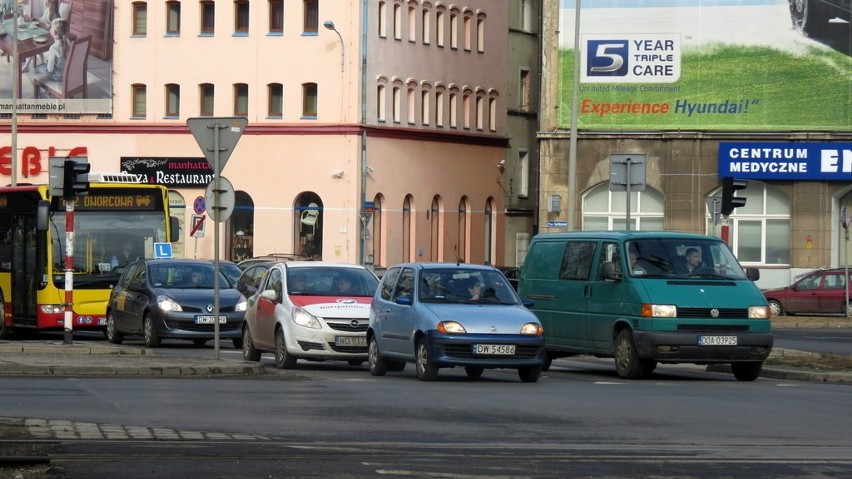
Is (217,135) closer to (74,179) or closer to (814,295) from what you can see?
(74,179)

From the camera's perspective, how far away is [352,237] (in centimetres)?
6800

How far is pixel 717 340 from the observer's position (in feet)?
77.3

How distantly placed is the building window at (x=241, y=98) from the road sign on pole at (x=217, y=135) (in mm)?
46102

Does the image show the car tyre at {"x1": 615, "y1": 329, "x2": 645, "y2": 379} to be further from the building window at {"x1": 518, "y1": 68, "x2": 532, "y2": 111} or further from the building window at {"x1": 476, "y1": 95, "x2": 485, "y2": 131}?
the building window at {"x1": 518, "y1": 68, "x2": 532, "y2": 111}

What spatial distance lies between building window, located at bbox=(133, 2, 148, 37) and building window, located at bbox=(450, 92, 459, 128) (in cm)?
1280

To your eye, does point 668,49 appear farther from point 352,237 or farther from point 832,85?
point 352,237

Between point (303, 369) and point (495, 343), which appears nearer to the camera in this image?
point (495, 343)

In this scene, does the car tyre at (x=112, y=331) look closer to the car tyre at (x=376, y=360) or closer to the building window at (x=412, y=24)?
the car tyre at (x=376, y=360)

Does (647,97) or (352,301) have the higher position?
(647,97)

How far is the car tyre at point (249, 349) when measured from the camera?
2703cm

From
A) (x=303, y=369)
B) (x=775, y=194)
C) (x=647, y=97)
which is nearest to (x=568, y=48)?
(x=647, y=97)

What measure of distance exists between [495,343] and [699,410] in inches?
175

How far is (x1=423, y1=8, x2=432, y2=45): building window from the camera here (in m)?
73.2

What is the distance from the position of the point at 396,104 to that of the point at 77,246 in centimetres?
3757
